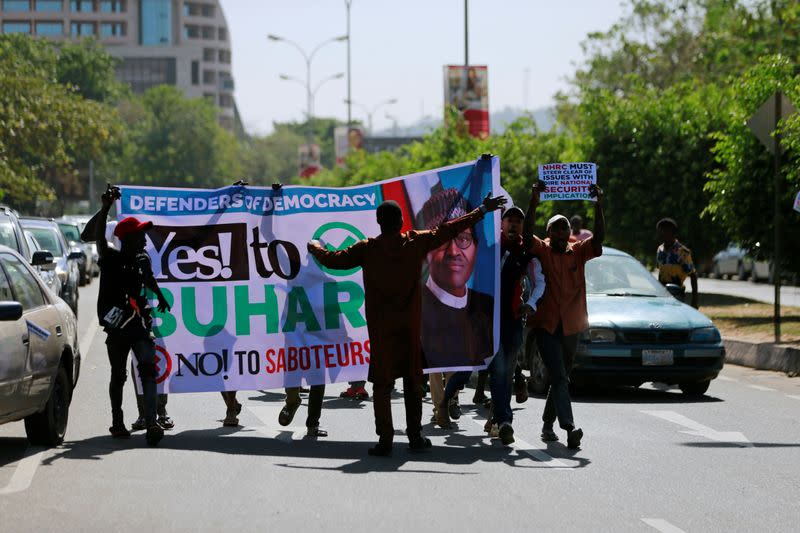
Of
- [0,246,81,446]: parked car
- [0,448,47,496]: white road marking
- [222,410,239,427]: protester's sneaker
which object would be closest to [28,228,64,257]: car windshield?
[222,410,239,427]: protester's sneaker

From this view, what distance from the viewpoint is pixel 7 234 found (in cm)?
1920

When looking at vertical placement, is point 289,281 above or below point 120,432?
above

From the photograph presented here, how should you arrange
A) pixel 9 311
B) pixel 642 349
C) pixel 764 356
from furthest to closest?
pixel 764 356 → pixel 642 349 → pixel 9 311

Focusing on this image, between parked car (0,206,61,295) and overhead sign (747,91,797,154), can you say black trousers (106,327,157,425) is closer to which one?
parked car (0,206,61,295)

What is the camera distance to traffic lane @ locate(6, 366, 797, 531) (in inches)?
320

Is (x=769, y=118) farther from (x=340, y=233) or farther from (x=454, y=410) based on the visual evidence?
(x=340, y=233)

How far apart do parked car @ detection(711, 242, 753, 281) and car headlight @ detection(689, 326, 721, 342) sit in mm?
31539

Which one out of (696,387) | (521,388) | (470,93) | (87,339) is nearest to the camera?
(521,388)

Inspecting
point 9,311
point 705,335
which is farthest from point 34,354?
point 705,335

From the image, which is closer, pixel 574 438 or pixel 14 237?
pixel 574 438

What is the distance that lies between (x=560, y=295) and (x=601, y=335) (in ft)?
11.6

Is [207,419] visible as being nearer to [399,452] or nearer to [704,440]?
[399,452]

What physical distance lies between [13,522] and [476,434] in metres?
4.90

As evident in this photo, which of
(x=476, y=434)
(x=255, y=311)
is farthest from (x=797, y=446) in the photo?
(x=255, y=311)
